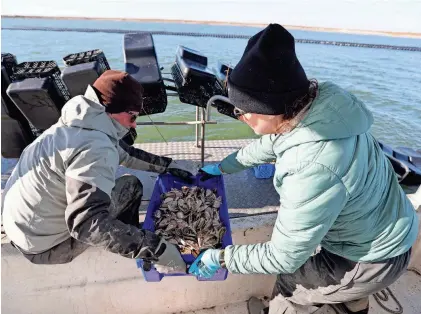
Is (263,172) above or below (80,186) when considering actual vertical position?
below

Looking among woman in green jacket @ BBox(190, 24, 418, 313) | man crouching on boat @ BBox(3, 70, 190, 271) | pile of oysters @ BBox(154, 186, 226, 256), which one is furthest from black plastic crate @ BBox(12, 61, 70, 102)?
woman in green jacket @ BBox(190, 24, 418, 313)

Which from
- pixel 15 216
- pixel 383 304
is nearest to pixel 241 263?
pixel 15 216

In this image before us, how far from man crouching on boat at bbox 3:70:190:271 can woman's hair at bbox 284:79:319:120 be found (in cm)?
110

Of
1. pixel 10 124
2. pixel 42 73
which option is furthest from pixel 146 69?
pixel 10 124

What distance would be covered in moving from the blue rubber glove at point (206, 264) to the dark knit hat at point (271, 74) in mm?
1013

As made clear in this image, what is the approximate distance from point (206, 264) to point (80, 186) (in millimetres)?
931

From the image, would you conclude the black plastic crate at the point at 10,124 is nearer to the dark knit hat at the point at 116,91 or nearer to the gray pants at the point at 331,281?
the dark knit hat at the point at 116,91

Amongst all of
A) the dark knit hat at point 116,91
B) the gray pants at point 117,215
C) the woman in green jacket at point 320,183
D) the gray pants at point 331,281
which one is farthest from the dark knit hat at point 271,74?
the gray pants at point 117,215

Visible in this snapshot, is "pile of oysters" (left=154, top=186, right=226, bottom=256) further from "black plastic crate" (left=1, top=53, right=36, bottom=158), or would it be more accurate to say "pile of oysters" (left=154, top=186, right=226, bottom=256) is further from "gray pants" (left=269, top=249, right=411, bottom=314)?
"black plastic crate" (left=1, top=53, right=36, bottom=158)

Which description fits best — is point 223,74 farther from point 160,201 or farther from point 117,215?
point 117,215

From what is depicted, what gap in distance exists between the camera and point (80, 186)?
5.82 feet

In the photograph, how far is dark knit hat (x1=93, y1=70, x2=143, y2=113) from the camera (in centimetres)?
197

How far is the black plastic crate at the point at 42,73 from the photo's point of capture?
310 centimetres

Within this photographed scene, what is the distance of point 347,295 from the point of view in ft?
6.38
